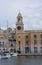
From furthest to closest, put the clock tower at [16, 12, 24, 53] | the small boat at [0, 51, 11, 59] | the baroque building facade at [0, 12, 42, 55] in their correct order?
the clock tower at [16, 12, 24, 53]
the baroque building facade at [0, 12, 42, 55]
the small boat at [0, 51, 11, 59]

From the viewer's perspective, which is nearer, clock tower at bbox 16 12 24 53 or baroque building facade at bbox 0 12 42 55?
baroque building facade at bbox 0 12 42 55

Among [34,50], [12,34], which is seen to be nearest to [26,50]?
[34,50]

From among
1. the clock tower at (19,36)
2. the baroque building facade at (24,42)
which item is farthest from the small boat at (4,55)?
the clock tower at (19,36)

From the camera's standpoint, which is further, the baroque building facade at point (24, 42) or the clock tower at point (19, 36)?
the clock tower at point (19, 36)

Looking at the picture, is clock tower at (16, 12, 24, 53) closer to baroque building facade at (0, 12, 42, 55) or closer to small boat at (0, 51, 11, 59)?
baroque building facade at (0, 12, 42, 55)

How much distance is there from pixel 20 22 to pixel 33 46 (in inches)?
353

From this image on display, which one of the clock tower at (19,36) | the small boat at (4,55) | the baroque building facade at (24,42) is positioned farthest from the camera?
the clock tower at (19,36)

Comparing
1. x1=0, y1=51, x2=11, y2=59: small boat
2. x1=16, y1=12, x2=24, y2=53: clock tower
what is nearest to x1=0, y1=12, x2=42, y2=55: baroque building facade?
x1=16, y1=12, x2=24, y2=53: clock tower

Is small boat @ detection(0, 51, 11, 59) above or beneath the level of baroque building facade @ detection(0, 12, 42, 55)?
beneath

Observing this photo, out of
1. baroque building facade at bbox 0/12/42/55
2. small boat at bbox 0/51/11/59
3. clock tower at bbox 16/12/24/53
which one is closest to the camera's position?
small boat at bbox 0/51/11/59

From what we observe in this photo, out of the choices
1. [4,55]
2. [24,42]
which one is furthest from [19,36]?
[4,55]

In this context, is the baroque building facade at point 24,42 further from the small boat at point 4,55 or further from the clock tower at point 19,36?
the small boat at point 4,55

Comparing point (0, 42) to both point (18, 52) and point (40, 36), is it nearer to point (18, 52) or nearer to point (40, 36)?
point (18, 52)

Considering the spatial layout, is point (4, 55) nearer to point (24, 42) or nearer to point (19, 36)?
point (19, 36)
